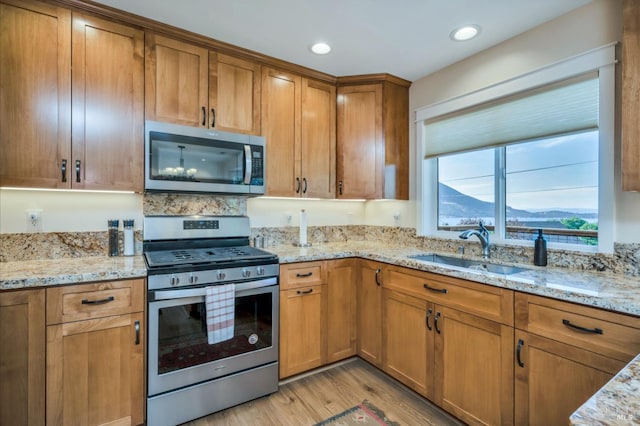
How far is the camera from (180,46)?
2178mm

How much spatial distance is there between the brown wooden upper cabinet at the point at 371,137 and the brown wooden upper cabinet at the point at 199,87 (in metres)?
0.88

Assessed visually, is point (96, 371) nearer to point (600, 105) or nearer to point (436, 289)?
point (436, 289)

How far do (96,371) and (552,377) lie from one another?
2313 mm

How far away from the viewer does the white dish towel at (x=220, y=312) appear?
6.12ft

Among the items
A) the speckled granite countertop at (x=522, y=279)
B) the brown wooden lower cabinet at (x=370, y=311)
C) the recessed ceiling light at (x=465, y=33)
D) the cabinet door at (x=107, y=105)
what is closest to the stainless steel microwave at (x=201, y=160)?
the cabinet door at (x=107, y=105)

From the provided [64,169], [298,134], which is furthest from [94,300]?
[298,134]

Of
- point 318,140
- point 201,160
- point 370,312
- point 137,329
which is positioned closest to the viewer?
point 137,329

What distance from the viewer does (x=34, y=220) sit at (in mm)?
1970

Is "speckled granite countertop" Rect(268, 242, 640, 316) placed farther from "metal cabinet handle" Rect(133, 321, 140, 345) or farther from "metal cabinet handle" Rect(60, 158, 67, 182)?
"metal cabinet handle" Rect(60, 158, 67, 182)

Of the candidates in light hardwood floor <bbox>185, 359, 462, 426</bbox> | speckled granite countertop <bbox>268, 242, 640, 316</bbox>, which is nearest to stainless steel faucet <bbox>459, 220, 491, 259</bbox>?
speckled granite countertop <bbox>268, 242, 640, 316</bbox>

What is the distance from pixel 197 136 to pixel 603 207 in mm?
2628

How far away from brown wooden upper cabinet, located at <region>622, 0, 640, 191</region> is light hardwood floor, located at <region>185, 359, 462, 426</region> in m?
1.72

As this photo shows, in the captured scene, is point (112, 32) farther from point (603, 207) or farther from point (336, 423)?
point (603, 207)

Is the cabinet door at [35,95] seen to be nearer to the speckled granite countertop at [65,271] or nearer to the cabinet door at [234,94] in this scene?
the speckled granite countertop at [65,271]
